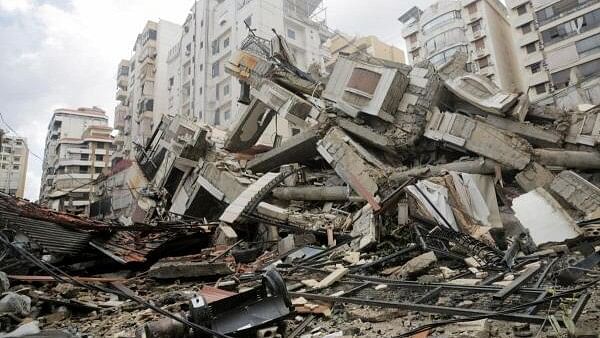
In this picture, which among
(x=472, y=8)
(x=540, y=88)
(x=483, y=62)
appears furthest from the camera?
(x=472, y=8)

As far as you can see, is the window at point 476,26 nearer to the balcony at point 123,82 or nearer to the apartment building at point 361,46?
the apartment building at point 361,46

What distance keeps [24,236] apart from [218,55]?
34102 millimetres

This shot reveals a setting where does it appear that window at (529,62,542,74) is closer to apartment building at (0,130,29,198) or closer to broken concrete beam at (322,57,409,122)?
broken concrete beam at (322,57,409,122)

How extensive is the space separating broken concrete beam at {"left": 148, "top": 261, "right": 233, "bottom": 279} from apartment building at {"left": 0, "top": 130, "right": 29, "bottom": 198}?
69.8 m

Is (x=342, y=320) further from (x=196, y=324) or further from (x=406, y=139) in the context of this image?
(x=406, y=139)

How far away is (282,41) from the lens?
62.1 feet

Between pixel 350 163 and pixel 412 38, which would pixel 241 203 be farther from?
pixel 412 38

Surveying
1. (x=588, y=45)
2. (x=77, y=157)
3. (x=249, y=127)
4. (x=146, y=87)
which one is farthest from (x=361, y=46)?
(x=77, y=157)

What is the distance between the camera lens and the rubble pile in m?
4.49

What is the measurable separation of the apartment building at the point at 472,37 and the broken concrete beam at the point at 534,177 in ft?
84.9

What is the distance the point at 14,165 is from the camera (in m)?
67.6

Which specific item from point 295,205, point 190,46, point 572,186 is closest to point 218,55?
point 190,46

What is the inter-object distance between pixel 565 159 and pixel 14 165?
82227mm

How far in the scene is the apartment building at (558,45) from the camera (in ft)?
90.7
